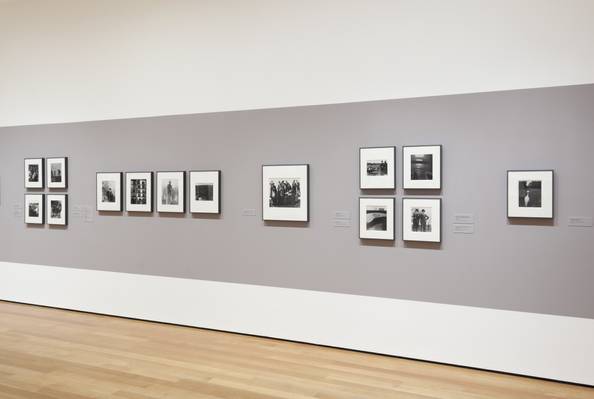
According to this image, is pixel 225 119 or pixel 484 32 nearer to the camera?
pixel 484 32

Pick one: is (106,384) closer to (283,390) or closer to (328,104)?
(283,390)

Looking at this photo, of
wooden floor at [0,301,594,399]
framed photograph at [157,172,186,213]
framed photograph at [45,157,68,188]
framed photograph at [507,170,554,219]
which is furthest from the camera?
framed photograph at [45,157,68,188]

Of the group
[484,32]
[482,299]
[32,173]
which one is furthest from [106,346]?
[484,32]

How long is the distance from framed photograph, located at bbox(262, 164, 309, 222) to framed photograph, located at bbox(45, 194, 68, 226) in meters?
4.80

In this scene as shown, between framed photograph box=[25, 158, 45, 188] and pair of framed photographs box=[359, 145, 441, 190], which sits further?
framed photograph box=[25, 158, 45, 188]

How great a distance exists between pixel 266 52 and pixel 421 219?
12.8 feet

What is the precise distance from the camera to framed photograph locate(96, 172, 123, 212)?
10094 mm

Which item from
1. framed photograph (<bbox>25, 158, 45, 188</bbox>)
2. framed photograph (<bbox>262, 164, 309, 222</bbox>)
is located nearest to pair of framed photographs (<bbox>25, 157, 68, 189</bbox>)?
framed photograph (<bbox>25, 158, 45, 188</bbox>)

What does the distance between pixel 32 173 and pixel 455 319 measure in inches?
365

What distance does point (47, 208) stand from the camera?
1098 centimetres

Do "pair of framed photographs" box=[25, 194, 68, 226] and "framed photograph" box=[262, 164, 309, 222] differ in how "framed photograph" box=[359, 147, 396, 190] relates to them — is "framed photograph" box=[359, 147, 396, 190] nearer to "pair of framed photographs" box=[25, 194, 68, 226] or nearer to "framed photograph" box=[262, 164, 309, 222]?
"framed photograph" box=[262, 164, 309, 222]

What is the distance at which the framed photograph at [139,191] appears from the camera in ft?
32.0

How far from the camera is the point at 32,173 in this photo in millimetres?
11125

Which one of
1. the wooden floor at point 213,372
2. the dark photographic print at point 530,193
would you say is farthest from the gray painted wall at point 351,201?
the wooden floor at point 213,372
